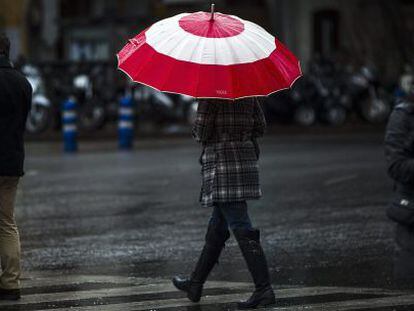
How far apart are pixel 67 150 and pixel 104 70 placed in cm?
631

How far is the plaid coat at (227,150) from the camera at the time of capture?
709cm

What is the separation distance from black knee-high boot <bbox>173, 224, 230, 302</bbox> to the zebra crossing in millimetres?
100

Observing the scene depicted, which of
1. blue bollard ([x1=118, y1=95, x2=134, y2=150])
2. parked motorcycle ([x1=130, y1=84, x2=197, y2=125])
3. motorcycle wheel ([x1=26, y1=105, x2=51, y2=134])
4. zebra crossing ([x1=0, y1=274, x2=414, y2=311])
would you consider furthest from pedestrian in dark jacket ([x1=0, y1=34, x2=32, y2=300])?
parked motorcycle ([x1=130, y1=84, x2=197, y2=125])

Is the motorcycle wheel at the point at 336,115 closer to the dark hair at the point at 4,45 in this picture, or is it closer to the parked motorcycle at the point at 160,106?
the parked motorcycle at the point at 160,106

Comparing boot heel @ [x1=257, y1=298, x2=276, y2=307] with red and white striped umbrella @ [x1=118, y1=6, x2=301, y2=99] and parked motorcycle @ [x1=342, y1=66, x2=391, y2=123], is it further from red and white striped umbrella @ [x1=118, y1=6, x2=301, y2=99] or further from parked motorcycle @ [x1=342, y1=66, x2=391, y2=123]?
parked motorcycle @ [x1=342, y1=66, x2=391, y2=123]

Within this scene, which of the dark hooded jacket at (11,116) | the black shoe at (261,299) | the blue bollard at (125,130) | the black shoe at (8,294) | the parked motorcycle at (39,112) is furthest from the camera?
the parked motorcycle at (39,112)

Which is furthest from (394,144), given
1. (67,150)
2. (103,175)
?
(67,150)

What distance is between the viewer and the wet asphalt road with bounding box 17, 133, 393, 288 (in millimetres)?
9195

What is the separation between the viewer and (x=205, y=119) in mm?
7082

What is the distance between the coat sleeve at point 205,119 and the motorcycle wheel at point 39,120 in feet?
59.1

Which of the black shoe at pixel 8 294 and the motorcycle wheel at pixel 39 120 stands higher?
the black shoe at pixel 8 294

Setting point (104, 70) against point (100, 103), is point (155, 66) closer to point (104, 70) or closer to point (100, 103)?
point (100, 103)

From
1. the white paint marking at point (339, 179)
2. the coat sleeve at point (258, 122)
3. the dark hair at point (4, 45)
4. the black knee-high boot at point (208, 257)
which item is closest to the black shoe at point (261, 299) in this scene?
the black knee-high boot at point (208, 257)

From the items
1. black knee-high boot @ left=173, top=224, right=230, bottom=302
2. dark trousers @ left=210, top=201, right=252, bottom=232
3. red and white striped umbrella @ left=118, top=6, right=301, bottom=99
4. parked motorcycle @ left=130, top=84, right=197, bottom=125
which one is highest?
red and white striped umbrella @ left=118, top=6, right=301, bottom=99
